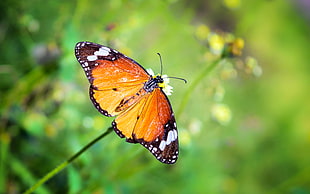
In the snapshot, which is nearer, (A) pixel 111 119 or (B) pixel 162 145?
(B) pixel 162 145

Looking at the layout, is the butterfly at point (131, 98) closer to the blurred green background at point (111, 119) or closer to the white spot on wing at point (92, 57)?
the white spot on wing at point (92, 57)

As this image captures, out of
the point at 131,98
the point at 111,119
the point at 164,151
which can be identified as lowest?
the point at 164,151

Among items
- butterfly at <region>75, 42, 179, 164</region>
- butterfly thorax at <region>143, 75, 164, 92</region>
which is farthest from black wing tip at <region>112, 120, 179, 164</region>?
butterfly thorax at <region>143, 75, 164, 92</region>

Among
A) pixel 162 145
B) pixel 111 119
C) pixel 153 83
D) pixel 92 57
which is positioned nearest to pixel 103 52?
pixel 92 57

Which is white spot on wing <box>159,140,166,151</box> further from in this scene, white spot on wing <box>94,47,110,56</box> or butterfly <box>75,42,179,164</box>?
white spot on wing <box>94,47,110,56</box>

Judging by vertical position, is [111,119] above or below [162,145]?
above

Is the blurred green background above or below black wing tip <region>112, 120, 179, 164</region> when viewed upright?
above

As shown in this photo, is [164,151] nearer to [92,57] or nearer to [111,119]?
[92,57]
